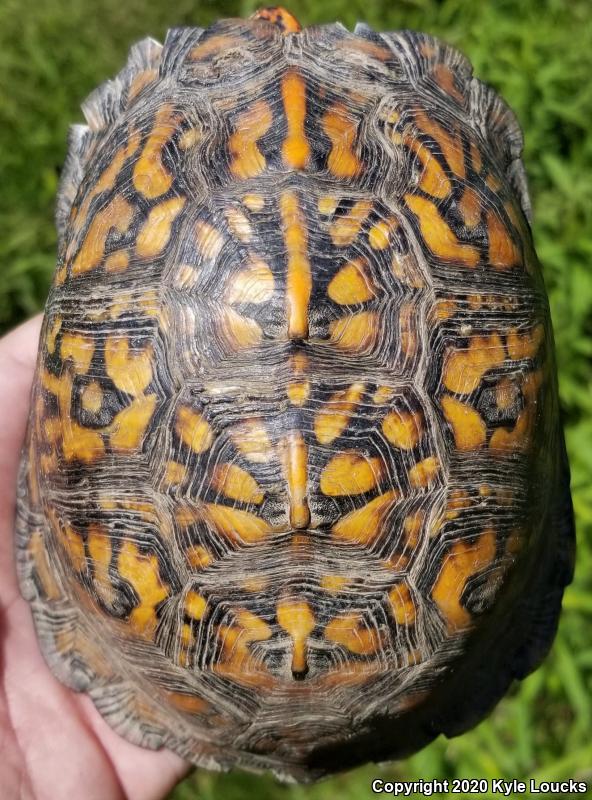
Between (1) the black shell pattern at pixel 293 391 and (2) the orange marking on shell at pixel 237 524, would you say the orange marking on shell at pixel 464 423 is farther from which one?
(2) the orange marking on shell at pixel 237 524

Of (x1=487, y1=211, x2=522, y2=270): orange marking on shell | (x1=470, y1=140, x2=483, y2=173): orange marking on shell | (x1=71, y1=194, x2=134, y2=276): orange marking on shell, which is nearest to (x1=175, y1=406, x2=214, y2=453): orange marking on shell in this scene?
(x1=71, y1=194, x2=134, y2=276): orange marking on shell

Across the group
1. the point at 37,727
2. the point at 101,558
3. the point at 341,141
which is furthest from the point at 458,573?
the point at 37,727

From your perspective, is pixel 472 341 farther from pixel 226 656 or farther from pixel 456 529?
pixel 226 656

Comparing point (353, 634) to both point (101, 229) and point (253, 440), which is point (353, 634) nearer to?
point (253, 440)

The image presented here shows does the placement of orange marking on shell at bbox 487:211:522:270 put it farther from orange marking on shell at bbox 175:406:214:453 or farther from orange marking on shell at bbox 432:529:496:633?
orange marking on shell at bbox 175:406:214:453

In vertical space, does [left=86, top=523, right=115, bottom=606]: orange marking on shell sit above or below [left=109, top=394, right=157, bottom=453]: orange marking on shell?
below

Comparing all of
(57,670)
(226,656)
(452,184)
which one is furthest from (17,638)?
(452,184)
